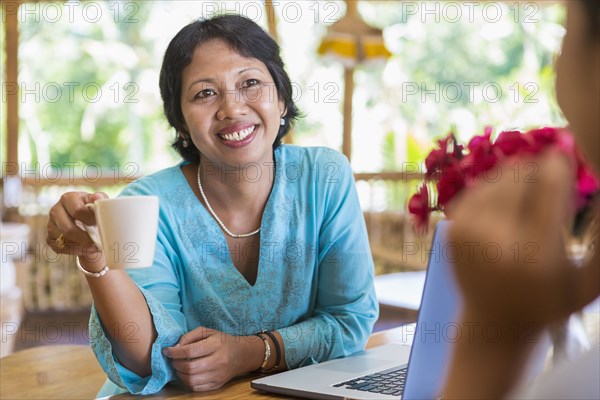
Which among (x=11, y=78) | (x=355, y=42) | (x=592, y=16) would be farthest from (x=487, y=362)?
(x=11, y=78)

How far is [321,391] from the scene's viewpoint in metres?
1.10

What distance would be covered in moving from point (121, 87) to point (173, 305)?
22.2ft

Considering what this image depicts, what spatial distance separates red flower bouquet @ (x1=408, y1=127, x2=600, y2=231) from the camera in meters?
0.94

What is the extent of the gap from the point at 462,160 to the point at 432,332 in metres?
0.28

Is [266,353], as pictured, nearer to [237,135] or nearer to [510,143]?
[237,135]

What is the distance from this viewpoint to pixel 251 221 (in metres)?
1.58

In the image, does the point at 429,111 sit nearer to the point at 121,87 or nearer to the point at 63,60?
the point at 121,87

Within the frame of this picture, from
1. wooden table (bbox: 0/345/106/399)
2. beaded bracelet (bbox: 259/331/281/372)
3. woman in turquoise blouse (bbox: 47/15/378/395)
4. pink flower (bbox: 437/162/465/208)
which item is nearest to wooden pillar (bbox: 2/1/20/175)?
wooden table (bbox: 0/345/106/399)

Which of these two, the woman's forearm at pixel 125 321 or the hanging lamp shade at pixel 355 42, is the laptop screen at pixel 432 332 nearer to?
the woman's forearm at pixel 125 321

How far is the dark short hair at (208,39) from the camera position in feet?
5.04

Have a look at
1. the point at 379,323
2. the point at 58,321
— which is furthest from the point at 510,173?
the point at 58,321

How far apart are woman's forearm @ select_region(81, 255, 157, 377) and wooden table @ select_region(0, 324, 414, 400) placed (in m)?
0.07

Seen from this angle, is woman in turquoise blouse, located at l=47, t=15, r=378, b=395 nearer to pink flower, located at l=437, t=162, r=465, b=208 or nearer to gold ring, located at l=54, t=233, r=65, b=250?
gold ring, located at l=54, t=233, r=65, b=250

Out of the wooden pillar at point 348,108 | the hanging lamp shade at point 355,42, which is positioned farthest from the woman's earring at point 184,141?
the wooden pillar at point 348,108
